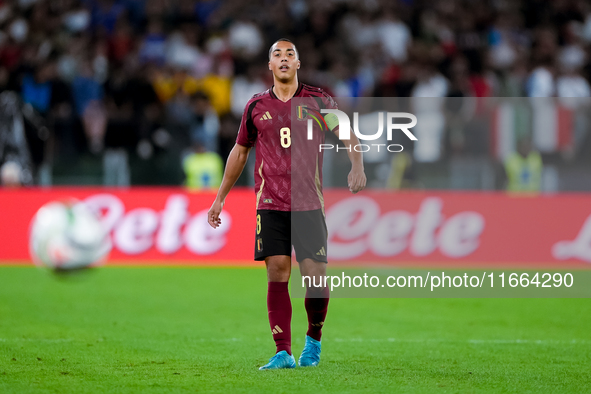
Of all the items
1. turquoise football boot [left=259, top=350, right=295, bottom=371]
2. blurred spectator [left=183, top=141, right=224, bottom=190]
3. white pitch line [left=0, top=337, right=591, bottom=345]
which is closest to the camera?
turquoise football boot [left=259, top=350, right=295, bottom=371]

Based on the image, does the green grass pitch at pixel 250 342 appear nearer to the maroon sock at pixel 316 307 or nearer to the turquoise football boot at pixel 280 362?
the turquoise football boot at pixel 280 362

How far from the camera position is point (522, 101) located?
516 inches

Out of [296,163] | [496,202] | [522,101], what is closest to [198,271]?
[496,202]

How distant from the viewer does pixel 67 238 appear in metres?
11.9

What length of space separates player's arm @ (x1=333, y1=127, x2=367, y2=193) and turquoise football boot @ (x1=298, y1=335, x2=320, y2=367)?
1176 mm

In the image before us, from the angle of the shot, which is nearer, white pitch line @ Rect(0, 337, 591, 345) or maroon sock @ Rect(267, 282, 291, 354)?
maroon sock @ Rect(267, 282, 291, 354)

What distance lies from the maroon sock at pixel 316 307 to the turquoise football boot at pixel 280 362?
0.30 metres

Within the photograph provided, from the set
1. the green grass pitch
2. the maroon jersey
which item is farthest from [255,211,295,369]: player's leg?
the green grass pitch

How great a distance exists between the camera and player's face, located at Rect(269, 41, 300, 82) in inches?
221

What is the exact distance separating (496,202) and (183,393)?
8.67 metres

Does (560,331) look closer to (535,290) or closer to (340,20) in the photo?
(535,290)

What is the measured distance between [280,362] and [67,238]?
708cm

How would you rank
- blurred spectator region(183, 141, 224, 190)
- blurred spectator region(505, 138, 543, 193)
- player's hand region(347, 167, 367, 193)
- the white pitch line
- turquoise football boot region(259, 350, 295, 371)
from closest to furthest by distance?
player's hand region(347, 167, 367, 193)
turquoise football boot region(259, 350, 295, 371)
the white pitch line
blurred spectator region(505, 138, 543, 193)
blurred spectator region(183, 141, 224, 190)

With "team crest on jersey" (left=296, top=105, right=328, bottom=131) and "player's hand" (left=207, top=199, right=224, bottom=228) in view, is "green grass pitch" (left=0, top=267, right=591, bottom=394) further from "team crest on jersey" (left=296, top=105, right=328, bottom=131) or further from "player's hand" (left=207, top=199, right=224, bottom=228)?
"team crest on jersey" (left=296, top=105, right=328, bottom=131)
